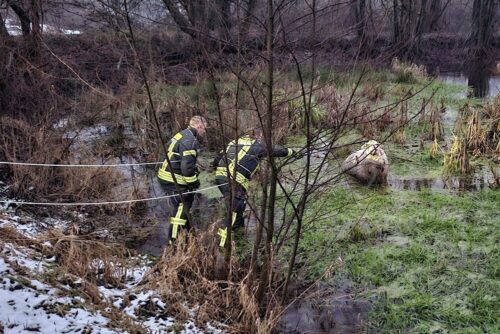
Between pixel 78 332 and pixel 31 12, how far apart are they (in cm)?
582

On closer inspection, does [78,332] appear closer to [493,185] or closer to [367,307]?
[367,307]

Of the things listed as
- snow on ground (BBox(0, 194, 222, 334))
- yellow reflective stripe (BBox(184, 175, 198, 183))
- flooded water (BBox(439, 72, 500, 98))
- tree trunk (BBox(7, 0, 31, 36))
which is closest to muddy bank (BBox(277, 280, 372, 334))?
snow on ground (BBox(0, 194, 222, 334))

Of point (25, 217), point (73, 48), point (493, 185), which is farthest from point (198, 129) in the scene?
point (73, 48)

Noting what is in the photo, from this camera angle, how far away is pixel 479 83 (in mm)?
17578

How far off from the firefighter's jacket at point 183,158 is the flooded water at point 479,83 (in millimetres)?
11132

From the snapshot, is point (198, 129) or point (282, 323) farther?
point (198, 129)

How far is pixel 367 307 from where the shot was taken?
14.7 feet

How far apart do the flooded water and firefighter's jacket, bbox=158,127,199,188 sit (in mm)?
11132


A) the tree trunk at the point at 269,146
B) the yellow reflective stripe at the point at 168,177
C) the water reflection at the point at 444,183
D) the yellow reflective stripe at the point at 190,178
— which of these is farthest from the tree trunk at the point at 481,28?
the tree trunk at the point at 269,146

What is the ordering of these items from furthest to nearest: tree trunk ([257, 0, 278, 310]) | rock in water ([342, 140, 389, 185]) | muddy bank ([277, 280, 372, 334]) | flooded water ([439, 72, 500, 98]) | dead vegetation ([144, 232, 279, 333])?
flooded water ([439, 72, 500, 98]) < rock in water ([342, 140, 389, 185]) < muddy bank ([277, 280, 372, 334]) < dead vegetation ([144, 232, 279, 333]) < tree trunk ([257, 0, 278, 310])

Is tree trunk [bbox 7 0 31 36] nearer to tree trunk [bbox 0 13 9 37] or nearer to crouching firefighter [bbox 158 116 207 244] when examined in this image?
tree trunk [bbox 0 13 9 37]

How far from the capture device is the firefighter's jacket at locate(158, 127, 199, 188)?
18.0 feet

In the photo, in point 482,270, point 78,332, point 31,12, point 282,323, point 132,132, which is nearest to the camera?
point 78,332

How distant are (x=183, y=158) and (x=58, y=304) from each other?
2.26 metres
